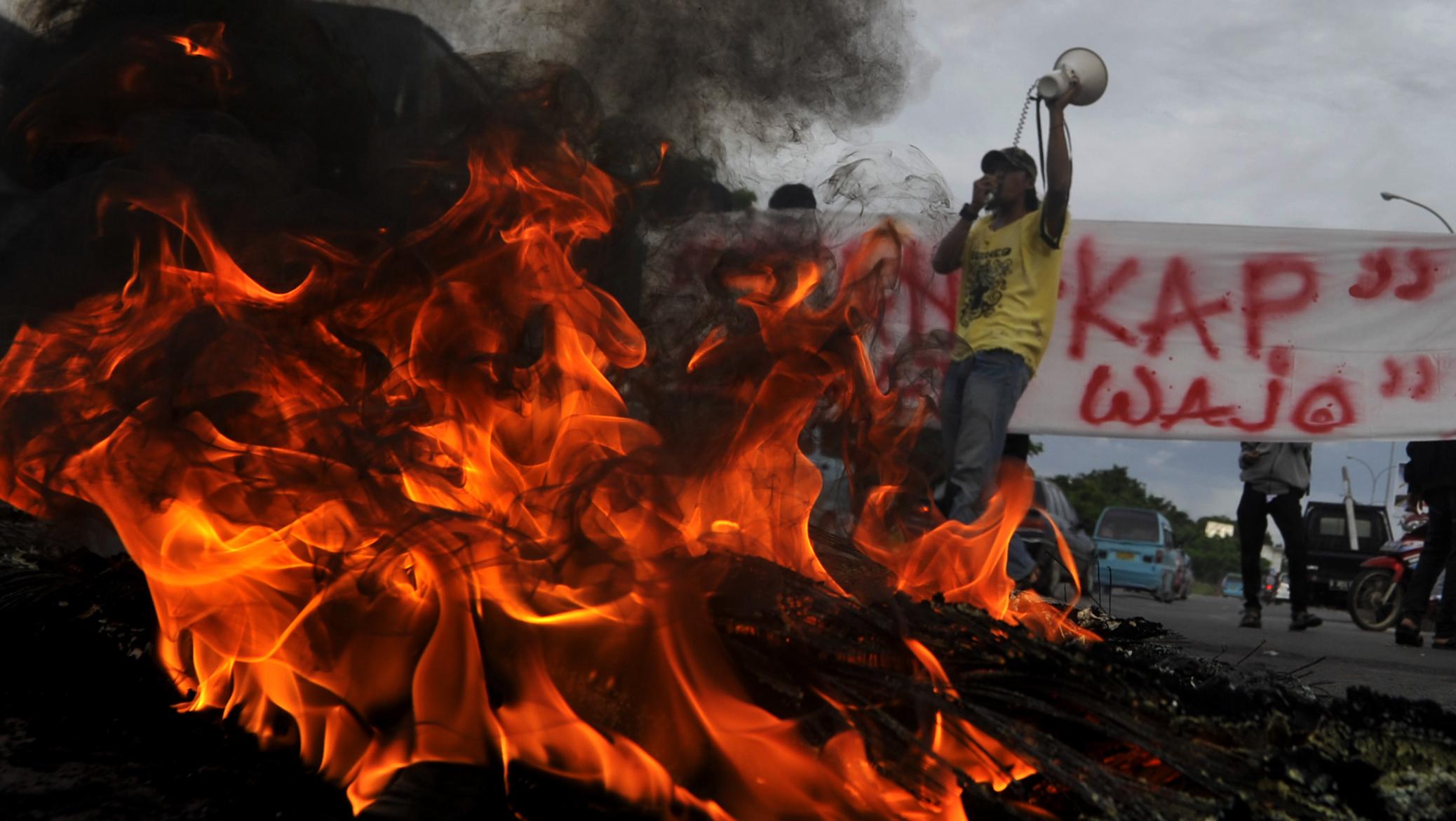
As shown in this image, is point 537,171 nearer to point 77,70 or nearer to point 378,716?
point 77,70

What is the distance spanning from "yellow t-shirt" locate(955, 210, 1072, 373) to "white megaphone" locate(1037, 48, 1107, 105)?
0.61 metres

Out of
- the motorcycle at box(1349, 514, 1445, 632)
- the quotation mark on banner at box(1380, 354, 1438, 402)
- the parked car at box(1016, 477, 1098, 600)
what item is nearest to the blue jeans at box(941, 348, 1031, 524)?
the quotation mark on banner at box(1380, 354, 1438, 402)

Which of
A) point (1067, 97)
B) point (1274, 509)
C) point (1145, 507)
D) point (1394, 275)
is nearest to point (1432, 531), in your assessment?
point (1274, 509)

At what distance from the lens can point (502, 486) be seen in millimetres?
2516

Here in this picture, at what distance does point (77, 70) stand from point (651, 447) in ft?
6.49

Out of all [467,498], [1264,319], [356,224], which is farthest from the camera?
[1264,319]

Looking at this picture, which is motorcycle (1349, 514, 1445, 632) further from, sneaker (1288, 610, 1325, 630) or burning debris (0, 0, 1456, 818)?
burning debris (0, 0, 1456, 818)

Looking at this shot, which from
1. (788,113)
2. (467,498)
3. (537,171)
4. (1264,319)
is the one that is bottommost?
(467,498)

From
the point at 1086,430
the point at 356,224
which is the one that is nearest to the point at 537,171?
the point at 356,224

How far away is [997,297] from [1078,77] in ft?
3.94

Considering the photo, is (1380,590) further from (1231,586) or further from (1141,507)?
(1231,586)

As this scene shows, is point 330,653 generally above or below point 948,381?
below

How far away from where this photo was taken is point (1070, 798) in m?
1.91

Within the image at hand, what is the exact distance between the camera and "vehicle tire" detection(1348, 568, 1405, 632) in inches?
558
